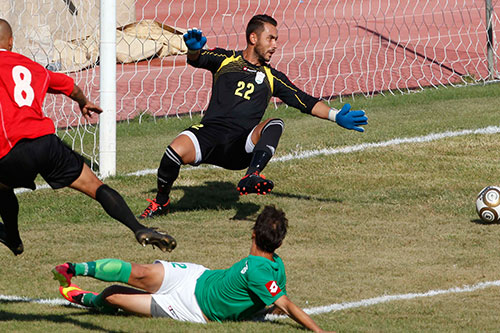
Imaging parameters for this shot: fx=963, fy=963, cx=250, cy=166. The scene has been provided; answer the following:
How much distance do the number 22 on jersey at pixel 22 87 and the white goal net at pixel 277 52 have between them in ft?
18.9

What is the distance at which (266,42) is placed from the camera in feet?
32.1

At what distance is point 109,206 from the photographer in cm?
651

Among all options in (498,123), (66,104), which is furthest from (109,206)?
(66,104)

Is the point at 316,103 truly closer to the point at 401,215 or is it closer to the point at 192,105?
the point at 401,215

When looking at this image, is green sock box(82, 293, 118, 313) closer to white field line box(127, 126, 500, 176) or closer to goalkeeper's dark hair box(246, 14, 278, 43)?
goalkeeper's dark hair box(246, 14, 278, 43)

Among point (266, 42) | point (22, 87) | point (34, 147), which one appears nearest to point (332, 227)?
point (266, 42)

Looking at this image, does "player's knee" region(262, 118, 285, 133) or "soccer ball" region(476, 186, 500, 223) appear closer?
"soccer ball" region(476, 186, 500, 223)

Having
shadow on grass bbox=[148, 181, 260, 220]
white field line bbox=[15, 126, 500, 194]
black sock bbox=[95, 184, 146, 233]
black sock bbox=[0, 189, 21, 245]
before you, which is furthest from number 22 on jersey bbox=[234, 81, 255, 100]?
black sock bbox=[95, 184, 146, 233]

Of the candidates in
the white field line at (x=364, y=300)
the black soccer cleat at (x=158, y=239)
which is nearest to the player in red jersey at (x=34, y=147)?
the black soccer cleat at (x=158, y=239)

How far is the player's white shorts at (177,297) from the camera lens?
6.46 meters

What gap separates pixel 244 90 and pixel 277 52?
9.36 m

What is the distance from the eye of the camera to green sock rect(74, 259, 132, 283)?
6.18 meters

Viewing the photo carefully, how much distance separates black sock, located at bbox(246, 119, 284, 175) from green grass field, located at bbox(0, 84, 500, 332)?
64cm

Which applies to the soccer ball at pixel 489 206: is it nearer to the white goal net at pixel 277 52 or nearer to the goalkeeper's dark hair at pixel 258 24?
the goalkeeper's dark hair at pixel 258 24
